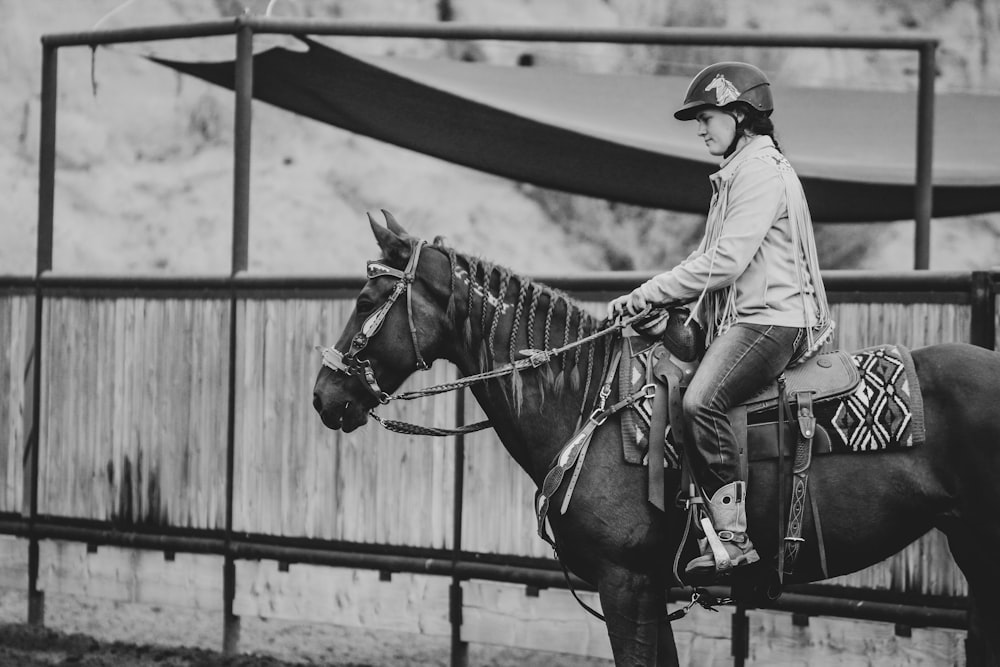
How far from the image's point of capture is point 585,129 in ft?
32.2

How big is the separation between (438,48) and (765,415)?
15.0 m

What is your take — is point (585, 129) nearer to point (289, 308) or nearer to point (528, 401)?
point (289, 308)

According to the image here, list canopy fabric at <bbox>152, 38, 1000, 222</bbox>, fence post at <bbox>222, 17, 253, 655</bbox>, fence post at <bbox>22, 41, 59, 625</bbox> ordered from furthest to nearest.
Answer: canopy fabric at <bbox>152, 38, 1000, 222</bbox>
fence post at <bbox>22, 41, 59, 625</bbox>
fence post at <bbox>222, 17, 253, 655</bbox>

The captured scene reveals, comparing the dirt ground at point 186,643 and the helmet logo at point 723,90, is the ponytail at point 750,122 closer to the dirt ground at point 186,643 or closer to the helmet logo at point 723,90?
the helmet logo at point 723,90

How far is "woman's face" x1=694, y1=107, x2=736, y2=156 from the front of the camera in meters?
4.33

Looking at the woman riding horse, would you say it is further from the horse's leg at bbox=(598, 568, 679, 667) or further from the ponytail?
the horse's leg at bbox=(598, 568, 679, 667)

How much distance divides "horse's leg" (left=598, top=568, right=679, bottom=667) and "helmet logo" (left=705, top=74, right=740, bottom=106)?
5.55ft

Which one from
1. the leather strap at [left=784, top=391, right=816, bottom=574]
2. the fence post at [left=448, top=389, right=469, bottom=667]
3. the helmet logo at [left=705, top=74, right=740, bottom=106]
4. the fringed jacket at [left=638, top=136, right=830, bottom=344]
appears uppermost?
the helmet logo at [left=705, top=74, right=740, bottom=106]

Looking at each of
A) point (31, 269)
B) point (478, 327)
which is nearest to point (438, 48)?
point (31, 269)

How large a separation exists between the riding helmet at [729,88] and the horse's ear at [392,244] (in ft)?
3.63

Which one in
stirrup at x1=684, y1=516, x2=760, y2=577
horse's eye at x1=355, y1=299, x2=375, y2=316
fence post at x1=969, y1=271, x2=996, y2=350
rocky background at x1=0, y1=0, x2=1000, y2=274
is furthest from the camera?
rocky background at x1=0, y1=0, x2=1000, y2=274

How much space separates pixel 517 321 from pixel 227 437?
3.11m

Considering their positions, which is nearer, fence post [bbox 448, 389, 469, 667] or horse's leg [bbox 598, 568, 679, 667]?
horse's leg [bbox 598, 568, 679, 667]

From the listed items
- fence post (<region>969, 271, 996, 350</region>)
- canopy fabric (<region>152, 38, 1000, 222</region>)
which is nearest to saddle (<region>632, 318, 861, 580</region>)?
fence post (<region>969, 271, 996, 350</region>)
